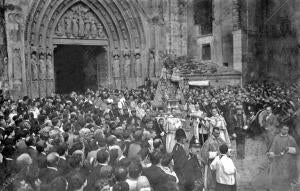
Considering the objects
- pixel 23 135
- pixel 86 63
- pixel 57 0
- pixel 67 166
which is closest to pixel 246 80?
pixel 86 63

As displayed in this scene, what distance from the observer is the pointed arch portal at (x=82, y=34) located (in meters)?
22.9

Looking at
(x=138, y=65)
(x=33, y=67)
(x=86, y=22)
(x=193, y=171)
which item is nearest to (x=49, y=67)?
(x=33, y=67)

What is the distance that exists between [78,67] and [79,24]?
162 inches

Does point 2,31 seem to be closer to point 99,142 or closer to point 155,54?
point 155,54

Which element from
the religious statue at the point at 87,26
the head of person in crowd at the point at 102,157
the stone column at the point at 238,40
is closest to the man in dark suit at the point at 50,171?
the head of person in crowd at the point at 102,157

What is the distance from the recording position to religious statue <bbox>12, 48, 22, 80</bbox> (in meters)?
21.8

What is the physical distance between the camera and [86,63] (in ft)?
92.4

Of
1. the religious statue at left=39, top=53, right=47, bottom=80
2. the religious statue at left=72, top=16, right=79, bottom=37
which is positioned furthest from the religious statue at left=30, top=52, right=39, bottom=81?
the religious statue at left=72, top=16, right=79, bottom=37

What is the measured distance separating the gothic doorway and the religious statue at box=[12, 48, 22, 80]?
235 inches

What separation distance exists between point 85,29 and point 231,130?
1500 cm

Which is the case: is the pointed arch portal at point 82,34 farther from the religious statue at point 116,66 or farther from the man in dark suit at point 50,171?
the man in dark suit at point 50,171

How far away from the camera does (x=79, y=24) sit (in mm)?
25078

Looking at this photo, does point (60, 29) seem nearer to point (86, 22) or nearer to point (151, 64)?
point (86, 22)

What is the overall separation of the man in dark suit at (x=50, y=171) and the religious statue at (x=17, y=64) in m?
16.7
